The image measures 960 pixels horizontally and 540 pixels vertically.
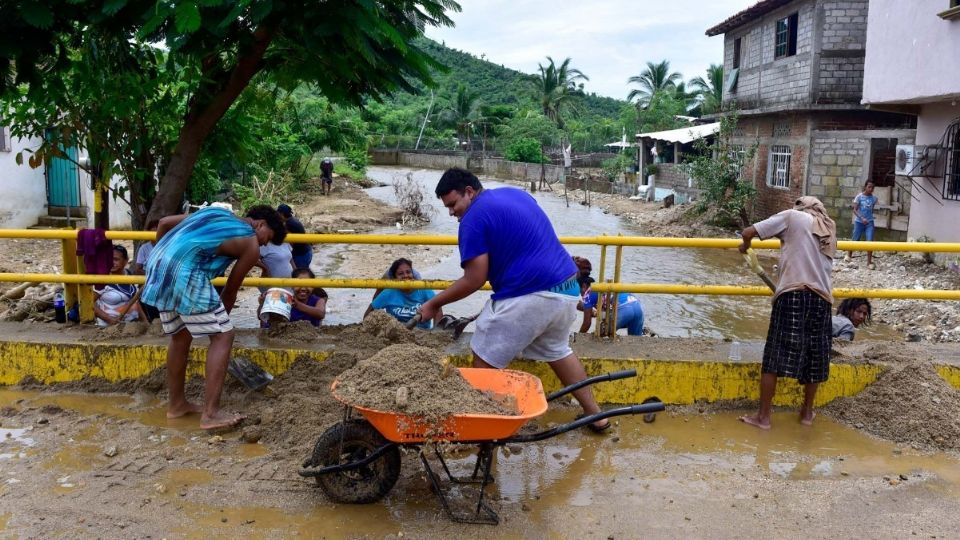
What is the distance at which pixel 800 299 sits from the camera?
483 cm

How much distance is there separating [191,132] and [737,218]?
1810 cm

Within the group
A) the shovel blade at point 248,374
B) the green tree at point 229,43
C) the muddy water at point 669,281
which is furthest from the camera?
→ the muddy water at point 669,281

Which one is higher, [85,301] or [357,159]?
[357,159]

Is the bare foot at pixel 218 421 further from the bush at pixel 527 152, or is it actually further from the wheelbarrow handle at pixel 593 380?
the bush at pixel 527 152

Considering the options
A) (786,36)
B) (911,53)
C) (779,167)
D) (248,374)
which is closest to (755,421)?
(248,374)

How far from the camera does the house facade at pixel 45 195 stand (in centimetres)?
1499

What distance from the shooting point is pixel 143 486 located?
3.97m

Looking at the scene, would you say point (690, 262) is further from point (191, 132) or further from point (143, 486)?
point (143, 486)

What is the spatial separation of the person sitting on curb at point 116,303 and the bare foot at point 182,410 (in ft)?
4.13

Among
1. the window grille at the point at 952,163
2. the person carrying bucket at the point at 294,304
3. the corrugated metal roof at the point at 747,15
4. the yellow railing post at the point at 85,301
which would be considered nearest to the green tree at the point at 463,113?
the corrugated metal roof at the point at 747,15

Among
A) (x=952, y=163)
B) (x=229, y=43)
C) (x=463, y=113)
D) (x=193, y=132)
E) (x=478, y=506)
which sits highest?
(x=463, y=113)

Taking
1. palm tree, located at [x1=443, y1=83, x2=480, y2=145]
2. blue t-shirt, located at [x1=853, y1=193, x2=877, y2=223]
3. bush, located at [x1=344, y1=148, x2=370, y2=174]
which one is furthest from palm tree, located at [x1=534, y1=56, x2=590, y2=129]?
blue t-shirt, located at [x1=853, y1=193, x2=877, y2=223]

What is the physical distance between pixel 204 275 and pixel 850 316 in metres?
5.05

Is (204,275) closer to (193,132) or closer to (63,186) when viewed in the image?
(193,132)
